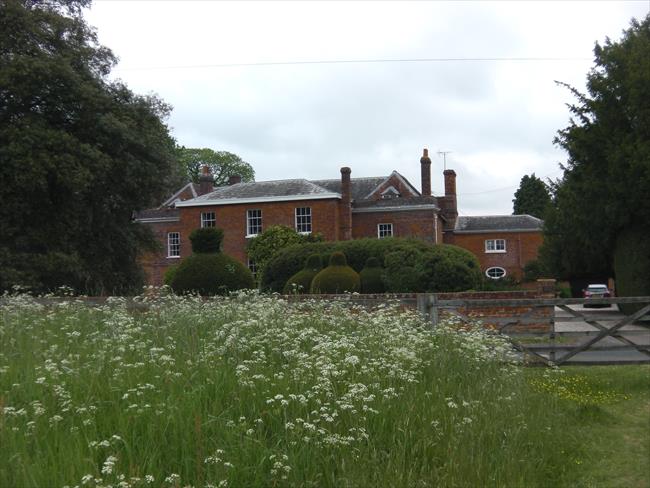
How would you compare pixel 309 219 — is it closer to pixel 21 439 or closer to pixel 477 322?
pixel 477 322

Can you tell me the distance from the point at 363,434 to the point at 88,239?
76.1 ft

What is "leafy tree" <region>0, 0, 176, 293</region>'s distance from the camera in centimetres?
2269

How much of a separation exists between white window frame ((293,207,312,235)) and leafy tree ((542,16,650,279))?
1882 cm

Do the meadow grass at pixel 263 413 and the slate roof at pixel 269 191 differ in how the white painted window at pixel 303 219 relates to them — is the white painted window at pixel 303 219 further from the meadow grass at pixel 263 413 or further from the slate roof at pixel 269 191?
the meadow grass at pixel 263 413

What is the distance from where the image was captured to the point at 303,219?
142 ft

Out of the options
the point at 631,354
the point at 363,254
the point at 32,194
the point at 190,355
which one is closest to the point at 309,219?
the point at 363,254

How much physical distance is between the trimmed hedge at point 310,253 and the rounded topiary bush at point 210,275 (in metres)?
8.82

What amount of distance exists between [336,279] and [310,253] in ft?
19.1

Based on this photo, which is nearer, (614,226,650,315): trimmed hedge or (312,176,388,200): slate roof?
(614,226,650,315): trimmed hedge

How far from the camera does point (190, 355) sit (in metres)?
6.52

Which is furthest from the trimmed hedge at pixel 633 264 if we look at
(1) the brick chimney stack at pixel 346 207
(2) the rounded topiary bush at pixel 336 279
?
(1) the brick chimney stack at pixel 346 207

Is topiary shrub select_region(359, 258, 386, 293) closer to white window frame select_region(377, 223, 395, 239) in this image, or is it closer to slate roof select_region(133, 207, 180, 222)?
white window frame select_region(377, 223, 395, 239)

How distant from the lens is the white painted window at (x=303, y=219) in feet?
141

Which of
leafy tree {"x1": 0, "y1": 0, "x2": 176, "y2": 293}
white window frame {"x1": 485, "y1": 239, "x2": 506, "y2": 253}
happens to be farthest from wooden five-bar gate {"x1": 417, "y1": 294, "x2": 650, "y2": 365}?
white window frame {"x1": 485, "y1": 239, "x2": 506, "y2": 253}
